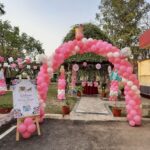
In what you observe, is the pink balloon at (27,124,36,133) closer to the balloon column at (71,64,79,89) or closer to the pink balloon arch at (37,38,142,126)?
the pink balloon arch at (37,38,142,126)

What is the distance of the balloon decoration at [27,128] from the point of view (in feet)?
34.5

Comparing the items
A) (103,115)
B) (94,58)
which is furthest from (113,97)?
(103,115)

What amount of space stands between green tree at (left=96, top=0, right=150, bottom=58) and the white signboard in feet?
111

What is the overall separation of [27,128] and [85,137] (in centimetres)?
174

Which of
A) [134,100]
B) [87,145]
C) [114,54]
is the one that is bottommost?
[87,145]

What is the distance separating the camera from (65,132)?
11.4 m

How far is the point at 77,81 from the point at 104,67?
305 centimetres

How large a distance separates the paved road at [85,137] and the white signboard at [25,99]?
74 cm

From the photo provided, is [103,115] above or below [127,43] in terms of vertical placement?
below

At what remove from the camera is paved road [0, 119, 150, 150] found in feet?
31.0

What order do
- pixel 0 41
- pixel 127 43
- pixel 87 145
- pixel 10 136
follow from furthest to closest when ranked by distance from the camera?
pixel 0 41 < pixel 127 43 < pixel 10 136 < pixel 87 145

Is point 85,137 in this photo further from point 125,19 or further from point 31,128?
Answer: point 125,19

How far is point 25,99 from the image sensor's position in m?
11.2

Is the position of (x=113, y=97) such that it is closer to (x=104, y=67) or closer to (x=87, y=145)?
(x=104, y=67)
